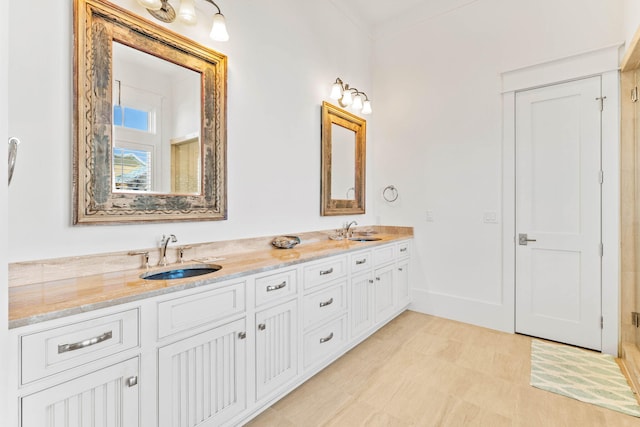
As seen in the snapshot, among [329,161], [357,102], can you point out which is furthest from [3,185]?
[357,102]

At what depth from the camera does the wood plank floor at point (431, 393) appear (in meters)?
1.72

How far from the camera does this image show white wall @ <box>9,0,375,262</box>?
1.33m

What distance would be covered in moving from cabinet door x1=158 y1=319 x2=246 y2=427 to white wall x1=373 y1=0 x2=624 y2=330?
246 cm

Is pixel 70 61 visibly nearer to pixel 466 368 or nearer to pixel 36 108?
pixel 36 108

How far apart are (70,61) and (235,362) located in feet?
5.37

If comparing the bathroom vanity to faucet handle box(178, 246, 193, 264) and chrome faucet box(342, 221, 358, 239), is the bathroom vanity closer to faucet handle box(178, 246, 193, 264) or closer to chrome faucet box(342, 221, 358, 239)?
faucet handle box(178, 246, 193, 264)

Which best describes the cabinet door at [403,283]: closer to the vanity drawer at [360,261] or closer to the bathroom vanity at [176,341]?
the vanity drawer at [360,261]

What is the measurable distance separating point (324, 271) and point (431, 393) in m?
1.03

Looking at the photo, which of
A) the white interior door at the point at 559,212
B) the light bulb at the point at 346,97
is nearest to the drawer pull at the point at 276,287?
the light bulb at the point at 346,97

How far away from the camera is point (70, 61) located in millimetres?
1429

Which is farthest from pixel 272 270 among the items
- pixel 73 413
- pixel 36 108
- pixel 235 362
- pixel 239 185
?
pixel 36 108

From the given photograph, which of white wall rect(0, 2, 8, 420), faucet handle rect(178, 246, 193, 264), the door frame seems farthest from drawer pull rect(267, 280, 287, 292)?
the door frame

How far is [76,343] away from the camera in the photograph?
3.43 ft

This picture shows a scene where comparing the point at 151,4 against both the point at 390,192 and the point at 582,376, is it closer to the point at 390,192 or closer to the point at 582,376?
the point at 390,192
